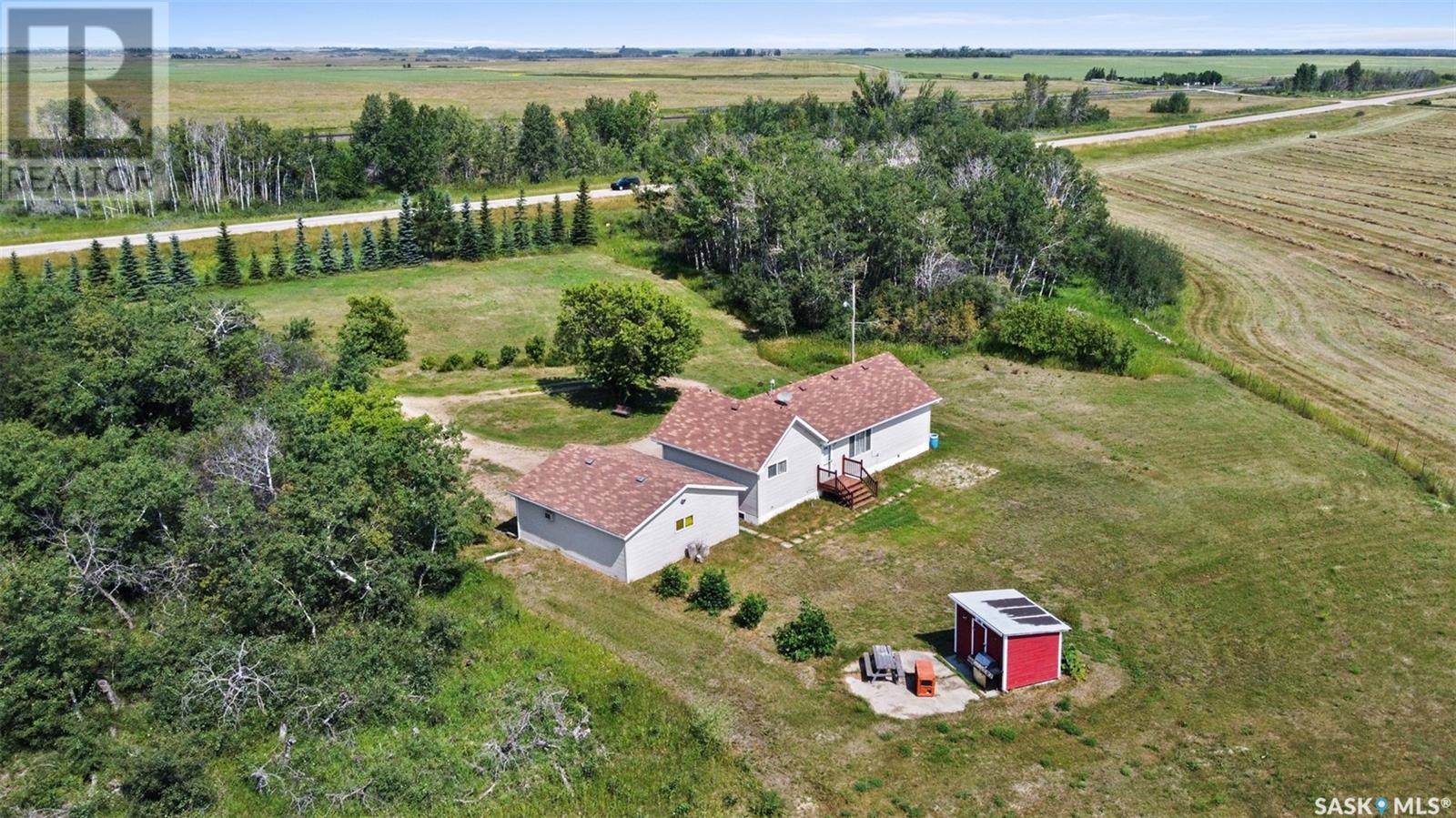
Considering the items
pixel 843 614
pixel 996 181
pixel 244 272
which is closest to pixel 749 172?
pixel 996 181

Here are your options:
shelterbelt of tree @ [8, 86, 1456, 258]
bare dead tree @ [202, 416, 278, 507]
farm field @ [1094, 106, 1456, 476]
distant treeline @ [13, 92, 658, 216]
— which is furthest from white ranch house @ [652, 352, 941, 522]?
distant treeline @ [13, 92, 658, 216]

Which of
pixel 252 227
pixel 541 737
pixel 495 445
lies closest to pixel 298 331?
pixel 495 445

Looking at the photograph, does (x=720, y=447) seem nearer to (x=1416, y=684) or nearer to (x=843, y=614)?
(x=843, y=614)

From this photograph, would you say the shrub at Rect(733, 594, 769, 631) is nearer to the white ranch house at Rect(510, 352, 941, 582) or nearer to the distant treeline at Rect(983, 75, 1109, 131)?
the white ranch house at Rect(510, 352, 941, 582)

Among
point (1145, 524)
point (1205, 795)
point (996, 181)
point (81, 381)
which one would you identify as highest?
point (996, 181)

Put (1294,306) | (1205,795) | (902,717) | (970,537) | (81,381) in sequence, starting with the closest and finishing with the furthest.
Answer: (1205,795) < (902,717) < (970,537) < (81,381) < (1294,306)

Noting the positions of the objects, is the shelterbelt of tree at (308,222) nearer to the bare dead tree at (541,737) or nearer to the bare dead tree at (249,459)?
the bare dead tree at (249,459)
